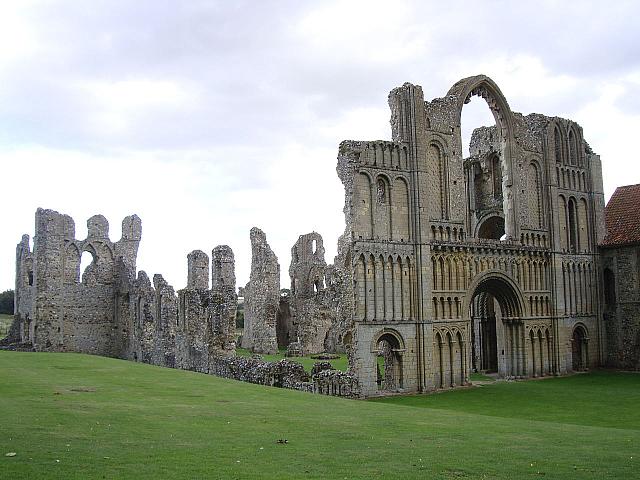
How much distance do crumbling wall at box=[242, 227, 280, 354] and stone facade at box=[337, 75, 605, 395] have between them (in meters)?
17.8

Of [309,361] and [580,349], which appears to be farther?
[309,361]

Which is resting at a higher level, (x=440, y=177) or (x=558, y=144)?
(x=558, y=144)

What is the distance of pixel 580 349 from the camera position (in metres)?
35.6

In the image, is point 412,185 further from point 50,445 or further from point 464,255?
point 50,445

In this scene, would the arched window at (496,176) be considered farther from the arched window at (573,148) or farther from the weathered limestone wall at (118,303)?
the weathered limestone wall at (118,303)

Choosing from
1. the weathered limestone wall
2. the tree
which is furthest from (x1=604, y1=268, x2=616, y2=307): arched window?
the tree

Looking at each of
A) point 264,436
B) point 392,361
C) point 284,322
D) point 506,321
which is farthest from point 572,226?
point 284,322

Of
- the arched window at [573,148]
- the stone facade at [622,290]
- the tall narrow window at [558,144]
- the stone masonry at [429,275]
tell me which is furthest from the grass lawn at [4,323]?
the stone facade at [622,290]

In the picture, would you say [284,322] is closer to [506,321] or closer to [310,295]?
[310,295]

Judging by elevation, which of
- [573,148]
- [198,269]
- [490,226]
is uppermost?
[573,148]

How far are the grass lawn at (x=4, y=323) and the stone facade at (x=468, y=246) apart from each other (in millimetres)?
39956

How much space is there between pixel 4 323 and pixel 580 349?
53.8m

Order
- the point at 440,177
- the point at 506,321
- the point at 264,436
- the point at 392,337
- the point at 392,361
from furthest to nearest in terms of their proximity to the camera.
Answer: the point at 506,321 → the point at 440,177 → the point at 392,361 → the point at 392,337 → the point at 264,436

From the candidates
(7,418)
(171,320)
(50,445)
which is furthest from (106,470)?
(171,320)
